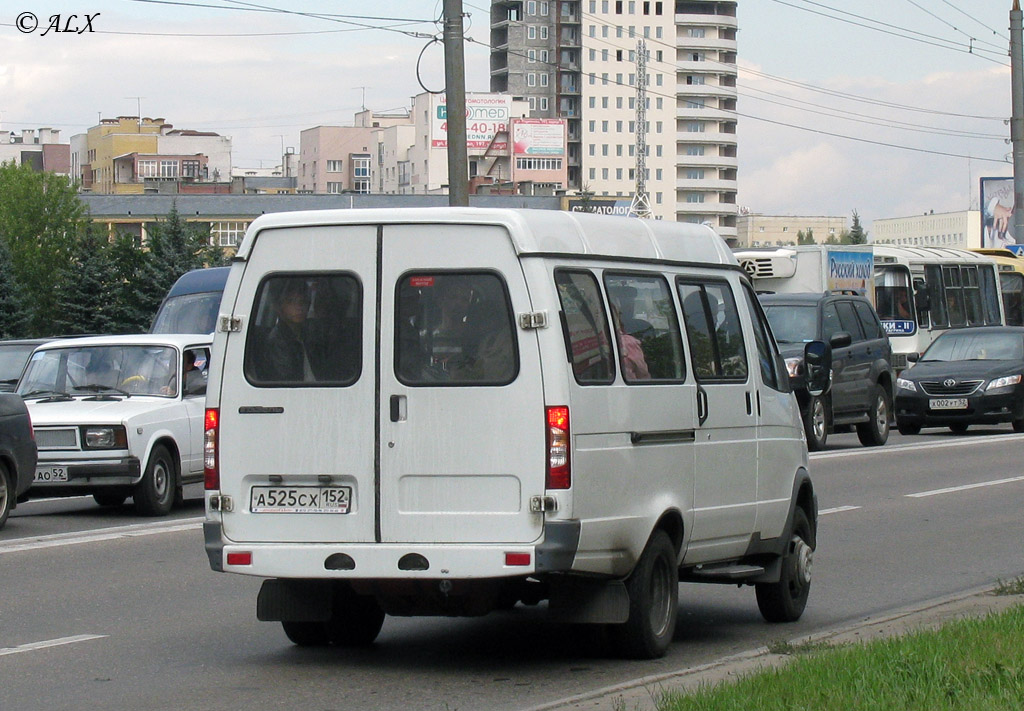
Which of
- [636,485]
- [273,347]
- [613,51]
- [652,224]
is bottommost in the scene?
[636,485]

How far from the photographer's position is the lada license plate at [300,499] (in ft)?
25.2

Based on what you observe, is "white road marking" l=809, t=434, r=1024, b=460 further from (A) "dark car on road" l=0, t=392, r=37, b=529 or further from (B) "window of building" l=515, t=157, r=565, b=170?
(B) "window of building" l=515, t=157, r=565, b=170

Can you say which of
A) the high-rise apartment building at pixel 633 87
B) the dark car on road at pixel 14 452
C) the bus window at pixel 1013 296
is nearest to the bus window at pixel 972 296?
the bus window at pixel 1013 296

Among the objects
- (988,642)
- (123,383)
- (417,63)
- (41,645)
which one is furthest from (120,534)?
(417,63)

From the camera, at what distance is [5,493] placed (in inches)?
575

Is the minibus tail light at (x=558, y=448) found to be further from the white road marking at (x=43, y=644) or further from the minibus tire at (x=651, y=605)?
the white road marking at (x=43, y=644)

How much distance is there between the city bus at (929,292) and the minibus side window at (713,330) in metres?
26.2

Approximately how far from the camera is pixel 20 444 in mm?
14680

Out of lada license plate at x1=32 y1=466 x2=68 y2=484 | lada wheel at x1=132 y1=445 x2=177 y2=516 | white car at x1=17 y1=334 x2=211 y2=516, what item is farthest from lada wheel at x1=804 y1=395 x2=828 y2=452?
lada license plate at x1=32 y1=466 x2=68 y2=484

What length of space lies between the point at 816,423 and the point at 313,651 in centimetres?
1628

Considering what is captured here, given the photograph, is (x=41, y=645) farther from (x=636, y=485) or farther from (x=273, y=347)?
(x=636, y=485)

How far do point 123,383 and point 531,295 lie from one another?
1051 centimetres

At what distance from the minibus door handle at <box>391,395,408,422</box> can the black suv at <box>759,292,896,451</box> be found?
50.3 feet

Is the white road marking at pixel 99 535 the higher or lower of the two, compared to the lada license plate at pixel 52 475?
lower
